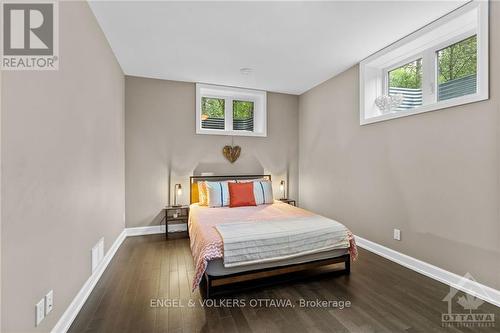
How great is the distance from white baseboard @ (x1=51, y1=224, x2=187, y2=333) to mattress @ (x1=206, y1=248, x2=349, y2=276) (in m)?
1.04

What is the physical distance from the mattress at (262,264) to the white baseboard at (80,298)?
1043 millimetres

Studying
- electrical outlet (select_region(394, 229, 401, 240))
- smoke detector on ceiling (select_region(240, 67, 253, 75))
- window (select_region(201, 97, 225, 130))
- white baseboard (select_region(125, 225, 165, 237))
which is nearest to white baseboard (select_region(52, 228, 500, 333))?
electrical outlet (select_region(394, 229, 401, 240))

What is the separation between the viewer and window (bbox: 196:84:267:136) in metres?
4.40

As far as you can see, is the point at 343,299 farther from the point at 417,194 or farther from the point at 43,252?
the point at 43,252

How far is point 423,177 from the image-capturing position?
2.62 meters

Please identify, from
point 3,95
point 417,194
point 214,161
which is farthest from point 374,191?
point 3,95

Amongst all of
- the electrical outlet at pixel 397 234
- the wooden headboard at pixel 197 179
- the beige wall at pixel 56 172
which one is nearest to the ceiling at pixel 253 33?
the beige wall at pixel 56 172

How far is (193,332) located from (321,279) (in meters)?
1.39

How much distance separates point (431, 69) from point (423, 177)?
1254 millimetres

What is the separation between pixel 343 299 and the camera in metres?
2.11

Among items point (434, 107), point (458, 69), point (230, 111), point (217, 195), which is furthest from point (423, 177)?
point (230, 111)

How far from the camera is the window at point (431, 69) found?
7.11 ft

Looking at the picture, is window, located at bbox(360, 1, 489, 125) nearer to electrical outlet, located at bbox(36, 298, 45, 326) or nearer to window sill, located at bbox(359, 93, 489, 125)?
window sill, located at bbox(359, 93, 489, 125)

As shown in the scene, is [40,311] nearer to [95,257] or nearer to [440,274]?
[95,257]
